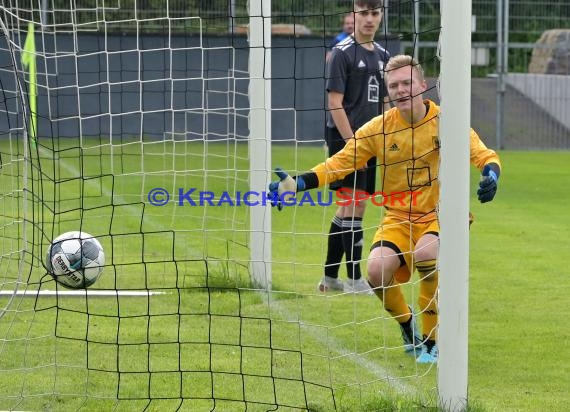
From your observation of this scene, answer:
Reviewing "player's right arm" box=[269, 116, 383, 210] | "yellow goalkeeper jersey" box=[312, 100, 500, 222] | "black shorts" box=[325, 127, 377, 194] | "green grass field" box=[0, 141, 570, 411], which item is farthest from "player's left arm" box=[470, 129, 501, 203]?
"black shorts" box=[325, 127, 377, 194]

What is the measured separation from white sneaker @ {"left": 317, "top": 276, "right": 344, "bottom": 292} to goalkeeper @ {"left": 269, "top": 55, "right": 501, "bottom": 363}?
1.86 metres

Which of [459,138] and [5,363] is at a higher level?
[459,138]

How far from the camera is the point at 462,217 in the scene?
448cm

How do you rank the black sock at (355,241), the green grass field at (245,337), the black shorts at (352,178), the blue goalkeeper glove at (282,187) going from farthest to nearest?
the black sock at (355,241)
the black shorts at (352,178)
the blue goalkeeper glove at (282,187)
the green grass field at (245,337)

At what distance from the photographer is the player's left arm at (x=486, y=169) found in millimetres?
4902

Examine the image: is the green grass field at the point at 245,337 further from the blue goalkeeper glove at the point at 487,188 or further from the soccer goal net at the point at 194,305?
the blue goalkeeper glove at the point at 487,188

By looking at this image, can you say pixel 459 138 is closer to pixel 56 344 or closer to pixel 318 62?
pixel 56 344

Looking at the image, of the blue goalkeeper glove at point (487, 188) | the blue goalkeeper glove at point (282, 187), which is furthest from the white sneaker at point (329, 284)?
the blue goalkeeper glove at point (487, 188)

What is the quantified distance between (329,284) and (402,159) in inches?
89.3

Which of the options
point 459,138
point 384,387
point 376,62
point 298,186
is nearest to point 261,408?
point 384,387

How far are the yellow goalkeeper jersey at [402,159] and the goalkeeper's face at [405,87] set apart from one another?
11cm

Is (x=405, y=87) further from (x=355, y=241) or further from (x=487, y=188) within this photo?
(x=355, y=241)

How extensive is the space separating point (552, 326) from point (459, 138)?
8.60 ft

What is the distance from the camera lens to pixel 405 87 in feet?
17.7
